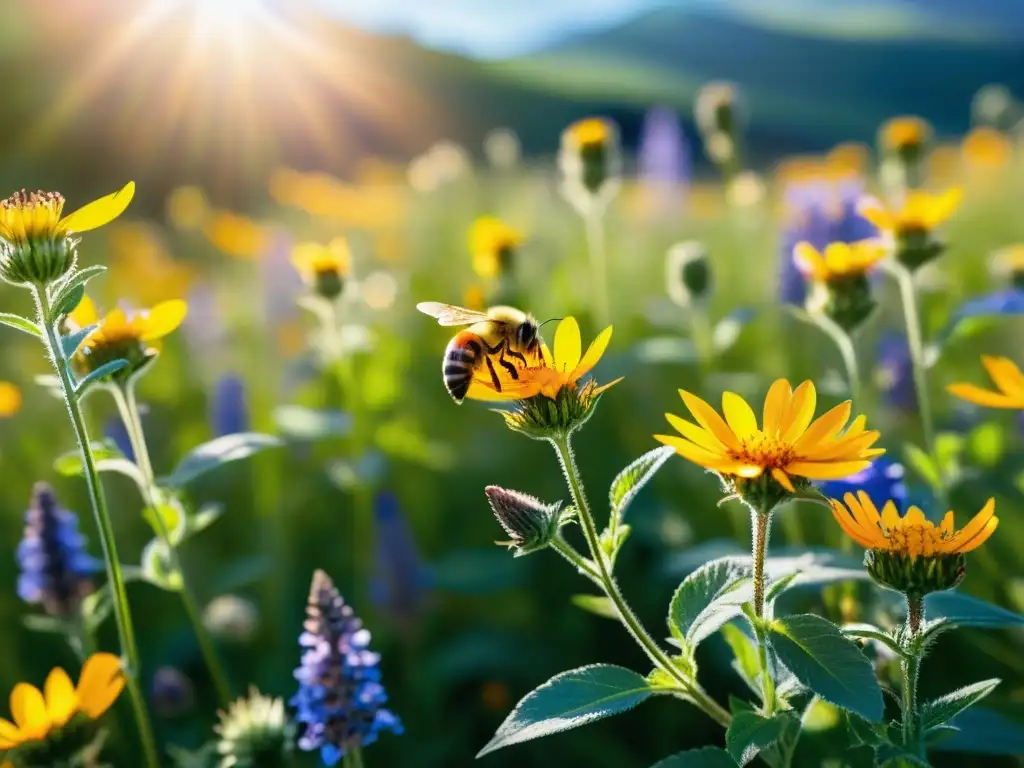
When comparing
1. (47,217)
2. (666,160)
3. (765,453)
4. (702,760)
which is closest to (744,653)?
(702,760)

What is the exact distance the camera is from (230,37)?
13.5 m

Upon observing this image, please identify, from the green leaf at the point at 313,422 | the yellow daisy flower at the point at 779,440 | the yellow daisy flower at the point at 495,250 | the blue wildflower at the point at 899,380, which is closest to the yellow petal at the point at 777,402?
the yellow daisy flower at the point at 779,440

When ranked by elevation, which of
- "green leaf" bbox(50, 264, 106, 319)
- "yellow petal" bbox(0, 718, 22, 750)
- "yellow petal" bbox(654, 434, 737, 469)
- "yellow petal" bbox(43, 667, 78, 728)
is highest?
"green leaf" bbox(50, 264, 106, 319)

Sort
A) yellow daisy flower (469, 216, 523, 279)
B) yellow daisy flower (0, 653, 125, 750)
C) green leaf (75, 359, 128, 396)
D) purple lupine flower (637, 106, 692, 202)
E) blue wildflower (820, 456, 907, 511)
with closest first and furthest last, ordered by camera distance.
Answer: green leaf (75, 359, 128, 396) → yellow daisy flower (0, 653, 125, 750) → blue wildflower (820, 456, 907, 511) → yellow daisy flower (469, 216, 523, 279) → purple lupine flower (637, 106, 692, 202)

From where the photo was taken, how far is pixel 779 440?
134 centimetres

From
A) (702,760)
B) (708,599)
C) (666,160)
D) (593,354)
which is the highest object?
(666,160)

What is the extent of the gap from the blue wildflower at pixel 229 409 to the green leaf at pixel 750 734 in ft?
7.68

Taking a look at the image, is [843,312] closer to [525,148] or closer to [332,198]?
[332,198]

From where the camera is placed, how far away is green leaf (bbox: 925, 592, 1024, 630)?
57.4 inches

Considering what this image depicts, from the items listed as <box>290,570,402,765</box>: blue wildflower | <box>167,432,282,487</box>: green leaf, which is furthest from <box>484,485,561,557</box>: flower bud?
<box>167,432,282,487</box>: green leaf

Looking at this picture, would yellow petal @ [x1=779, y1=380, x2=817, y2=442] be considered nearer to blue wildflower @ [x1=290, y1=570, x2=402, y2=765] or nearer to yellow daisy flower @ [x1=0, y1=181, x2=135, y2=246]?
blue wildflower @ [x1=290, y1=570, x2=402, y2=765]

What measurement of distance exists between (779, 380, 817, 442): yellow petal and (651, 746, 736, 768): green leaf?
1.55ft

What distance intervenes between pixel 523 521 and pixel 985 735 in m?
1.04

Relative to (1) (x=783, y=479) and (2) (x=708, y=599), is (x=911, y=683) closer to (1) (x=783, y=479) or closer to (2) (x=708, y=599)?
(2) (x=708, y=599)
